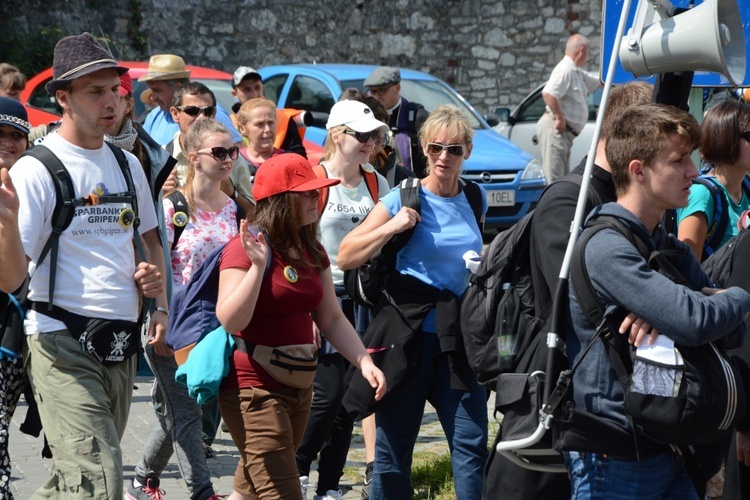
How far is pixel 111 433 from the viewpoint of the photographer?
4.34m

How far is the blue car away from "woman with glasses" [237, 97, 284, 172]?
187 inches

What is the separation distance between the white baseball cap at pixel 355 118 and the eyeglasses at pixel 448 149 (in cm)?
82

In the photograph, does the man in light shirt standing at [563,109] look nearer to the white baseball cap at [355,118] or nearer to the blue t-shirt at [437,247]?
the white baseball cap at [355,118]

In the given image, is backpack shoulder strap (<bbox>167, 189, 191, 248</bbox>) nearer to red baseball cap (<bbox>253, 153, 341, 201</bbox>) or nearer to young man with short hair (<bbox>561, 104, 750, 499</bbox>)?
red baseball cap (<bbox>253, 153, 341, 201</bbox>)

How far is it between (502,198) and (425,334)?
8.16 m

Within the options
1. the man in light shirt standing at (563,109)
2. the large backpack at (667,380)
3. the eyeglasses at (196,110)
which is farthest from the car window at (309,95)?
the large backpack at (667,380)

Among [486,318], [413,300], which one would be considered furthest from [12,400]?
[486,318]

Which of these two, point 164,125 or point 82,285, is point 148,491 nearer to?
point 82,285

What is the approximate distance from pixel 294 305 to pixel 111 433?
0.84 meters

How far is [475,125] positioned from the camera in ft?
47.1

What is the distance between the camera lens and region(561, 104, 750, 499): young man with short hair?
11.2 ft

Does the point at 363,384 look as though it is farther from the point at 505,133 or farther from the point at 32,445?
the point at 505,133

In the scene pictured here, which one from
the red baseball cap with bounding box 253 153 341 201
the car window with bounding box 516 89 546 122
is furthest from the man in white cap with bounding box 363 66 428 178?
the car window with bounding box 516 89 546 122

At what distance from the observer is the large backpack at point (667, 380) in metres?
3.39
